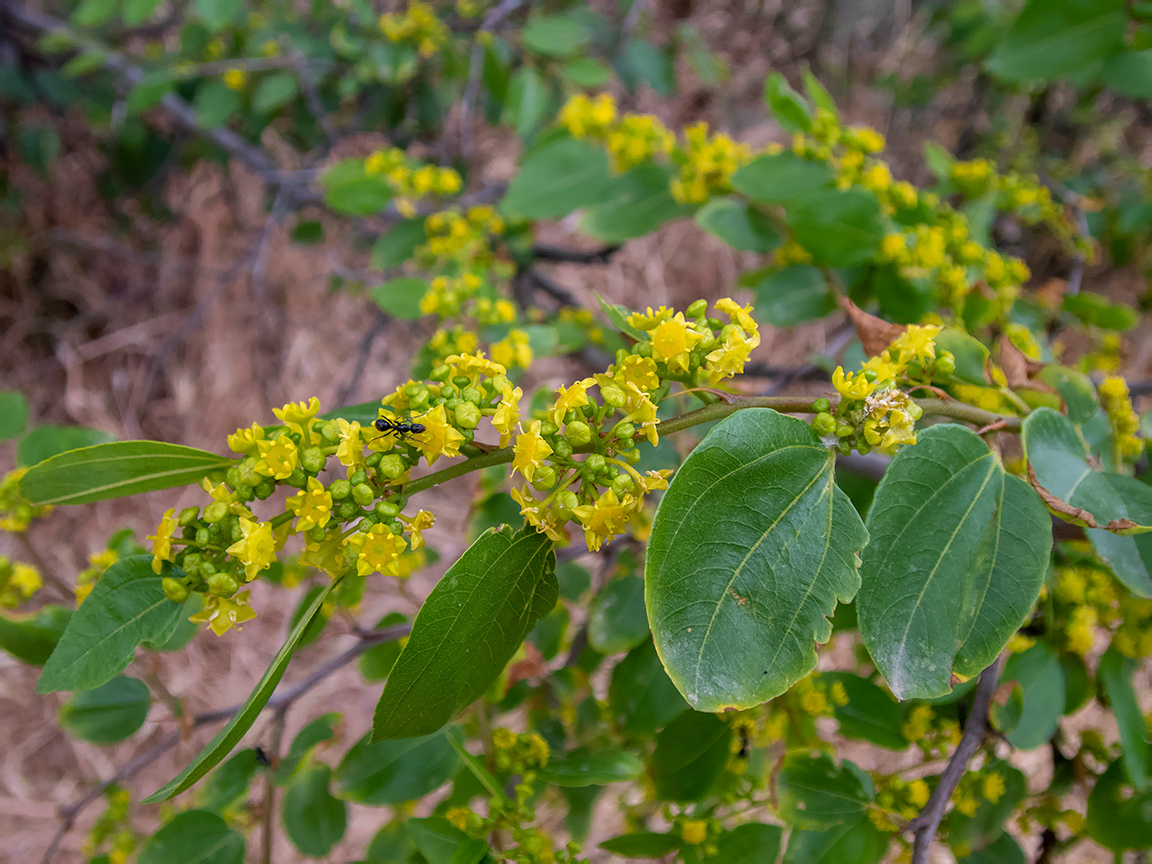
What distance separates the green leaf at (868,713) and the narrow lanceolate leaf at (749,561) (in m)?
→ 0.72

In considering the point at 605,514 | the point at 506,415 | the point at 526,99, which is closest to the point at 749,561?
the point at 605,514

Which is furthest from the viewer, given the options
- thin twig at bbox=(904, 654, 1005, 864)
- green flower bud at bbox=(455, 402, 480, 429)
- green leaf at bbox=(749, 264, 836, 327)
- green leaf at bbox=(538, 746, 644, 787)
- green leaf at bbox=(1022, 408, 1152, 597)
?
green leaf at bbox=(749, 264, 836, 327)

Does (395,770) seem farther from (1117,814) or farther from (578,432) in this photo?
(1117,814)

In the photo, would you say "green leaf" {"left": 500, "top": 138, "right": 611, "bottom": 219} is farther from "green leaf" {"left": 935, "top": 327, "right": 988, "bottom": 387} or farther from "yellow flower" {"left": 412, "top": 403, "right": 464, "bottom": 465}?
"yellow flower" {"left": 412, "top": 403, "right": 464, "bottom": 465}

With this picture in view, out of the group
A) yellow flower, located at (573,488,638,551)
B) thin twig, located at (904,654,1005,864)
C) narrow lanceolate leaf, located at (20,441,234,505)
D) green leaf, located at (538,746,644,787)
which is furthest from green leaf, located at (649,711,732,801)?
Answer: narrow lanceolate leaf, located at (20,441,234,505)

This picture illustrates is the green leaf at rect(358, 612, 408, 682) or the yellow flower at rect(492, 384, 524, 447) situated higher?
the yellow flower at rect(492, 384, 524, 447)

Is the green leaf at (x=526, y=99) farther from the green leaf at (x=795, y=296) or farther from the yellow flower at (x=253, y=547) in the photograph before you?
the yellow flower at (x=253, y=547)

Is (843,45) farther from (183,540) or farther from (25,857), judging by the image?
(25,857)

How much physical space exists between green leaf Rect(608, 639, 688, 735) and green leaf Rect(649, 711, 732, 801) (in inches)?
1.8

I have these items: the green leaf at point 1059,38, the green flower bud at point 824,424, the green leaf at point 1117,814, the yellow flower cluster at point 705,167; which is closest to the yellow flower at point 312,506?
the green flower bud at point 824,424

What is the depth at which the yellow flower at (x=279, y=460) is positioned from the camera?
2.33 feet

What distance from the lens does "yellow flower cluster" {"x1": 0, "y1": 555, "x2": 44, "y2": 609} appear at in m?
1.24

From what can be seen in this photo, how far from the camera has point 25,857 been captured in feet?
9.36

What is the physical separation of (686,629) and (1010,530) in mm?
386
